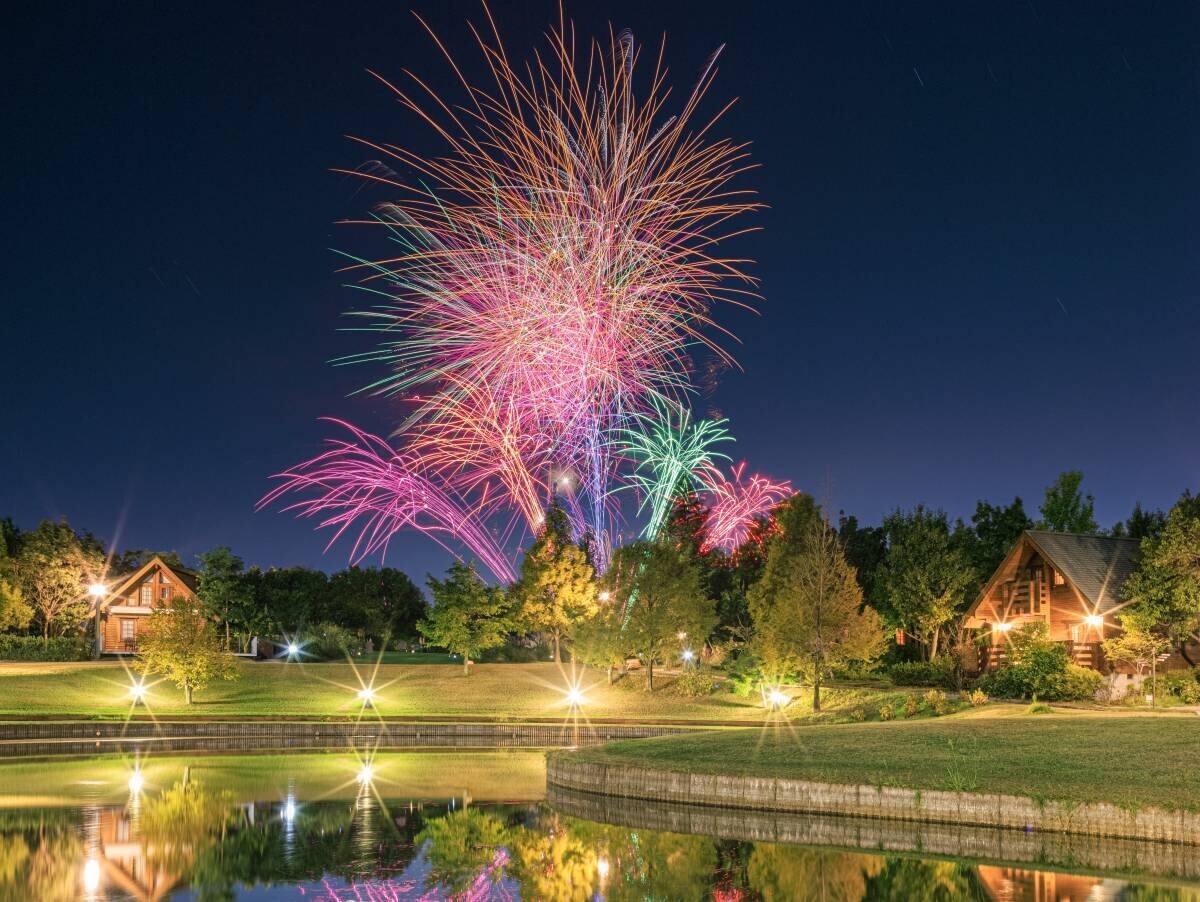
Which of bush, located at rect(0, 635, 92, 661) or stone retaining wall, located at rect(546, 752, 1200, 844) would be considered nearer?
stone retaining wall, located at rect(546, 752, 1200, 844)

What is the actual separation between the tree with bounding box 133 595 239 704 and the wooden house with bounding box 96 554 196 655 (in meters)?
22.0

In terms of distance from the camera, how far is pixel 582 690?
52188 millimetres

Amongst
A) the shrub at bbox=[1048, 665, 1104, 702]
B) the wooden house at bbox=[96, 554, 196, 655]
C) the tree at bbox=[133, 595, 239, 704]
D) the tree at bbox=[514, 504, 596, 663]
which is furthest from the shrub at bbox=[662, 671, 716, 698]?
the wooden house at bbox=[96, 554, 196, 655]

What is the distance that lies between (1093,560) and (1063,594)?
1.87 meters

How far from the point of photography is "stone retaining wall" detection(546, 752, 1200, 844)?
683 inches

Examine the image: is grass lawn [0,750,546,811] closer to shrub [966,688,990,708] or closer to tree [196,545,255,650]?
shrub [966,688,990,708]

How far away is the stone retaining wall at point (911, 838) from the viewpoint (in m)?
16.1

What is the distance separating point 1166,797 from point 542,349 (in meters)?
24.4

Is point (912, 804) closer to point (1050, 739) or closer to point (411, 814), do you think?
point (1050, 739)

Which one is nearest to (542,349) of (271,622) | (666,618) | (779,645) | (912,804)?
(779,645)

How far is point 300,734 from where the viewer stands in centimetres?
3806

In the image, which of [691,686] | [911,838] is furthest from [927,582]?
[911,838]

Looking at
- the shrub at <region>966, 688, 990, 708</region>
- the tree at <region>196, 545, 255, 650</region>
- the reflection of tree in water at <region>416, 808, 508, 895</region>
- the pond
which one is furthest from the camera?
the tree at <region>196, 545, 255, 650</region>

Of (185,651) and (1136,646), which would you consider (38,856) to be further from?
(1136,646)
